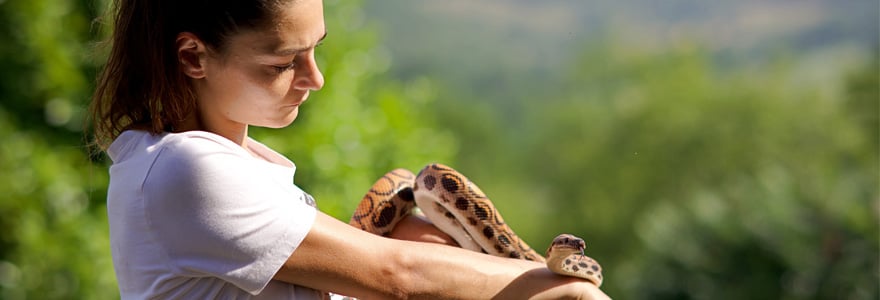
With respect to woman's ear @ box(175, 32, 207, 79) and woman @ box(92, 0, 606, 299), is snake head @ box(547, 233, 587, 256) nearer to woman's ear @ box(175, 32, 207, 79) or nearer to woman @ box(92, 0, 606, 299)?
woman @ box(92, 0, 606, 299)

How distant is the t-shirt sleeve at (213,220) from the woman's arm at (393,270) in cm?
6

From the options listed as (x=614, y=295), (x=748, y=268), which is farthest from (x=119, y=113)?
(x=614, y=295)

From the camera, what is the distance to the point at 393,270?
1916 millimetres

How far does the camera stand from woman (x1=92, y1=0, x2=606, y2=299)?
1.78 m

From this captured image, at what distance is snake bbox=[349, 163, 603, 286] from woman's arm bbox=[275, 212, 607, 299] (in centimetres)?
38

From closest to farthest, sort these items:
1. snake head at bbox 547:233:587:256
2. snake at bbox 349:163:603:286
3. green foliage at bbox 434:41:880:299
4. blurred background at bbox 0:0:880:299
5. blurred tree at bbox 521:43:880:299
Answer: snake head at bbox 547:233:587:256 → snake at bbox 349:163:603:286 → blurred background at bbox 0:0:880:299 → blurred tree at bbox 521:43:880:299 → green foliage at bbox 434:41:880:299

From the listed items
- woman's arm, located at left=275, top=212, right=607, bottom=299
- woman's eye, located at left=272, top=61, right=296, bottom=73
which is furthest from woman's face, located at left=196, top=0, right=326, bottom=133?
woman's arm, located at left=275, top=212, right=607, bottom=299

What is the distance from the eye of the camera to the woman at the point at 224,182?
1.78 meters

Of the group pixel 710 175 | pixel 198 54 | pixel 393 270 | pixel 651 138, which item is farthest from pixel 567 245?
pixel 651 138

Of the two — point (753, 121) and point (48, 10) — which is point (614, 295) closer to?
point (753, 121)

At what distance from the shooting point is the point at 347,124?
604cm

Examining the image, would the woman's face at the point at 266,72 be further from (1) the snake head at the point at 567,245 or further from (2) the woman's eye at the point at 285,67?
(1) the snake head at the point at 567,245

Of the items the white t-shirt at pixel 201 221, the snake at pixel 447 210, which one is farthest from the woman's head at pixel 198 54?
the snake at pixel 447 210

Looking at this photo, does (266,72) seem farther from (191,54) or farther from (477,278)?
(477,278)
